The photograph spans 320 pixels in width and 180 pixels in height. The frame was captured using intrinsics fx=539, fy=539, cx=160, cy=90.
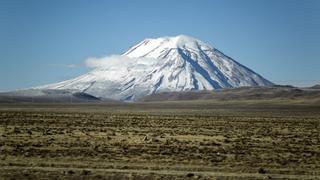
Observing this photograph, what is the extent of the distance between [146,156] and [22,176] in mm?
7131

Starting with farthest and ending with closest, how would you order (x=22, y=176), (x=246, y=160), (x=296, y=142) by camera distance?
(x=296, y=142) → (x=246, y=160) → (x=22, y=176)

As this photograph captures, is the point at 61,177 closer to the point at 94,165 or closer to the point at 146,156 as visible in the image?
the point at 94,165

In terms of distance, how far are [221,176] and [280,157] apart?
22.5 feet

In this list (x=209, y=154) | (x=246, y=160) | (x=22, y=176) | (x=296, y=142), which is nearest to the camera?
(x=22, y=176)

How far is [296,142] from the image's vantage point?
3139 centimetres

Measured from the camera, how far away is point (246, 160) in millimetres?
21938

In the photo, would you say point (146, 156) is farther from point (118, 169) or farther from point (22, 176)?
point (22, 176)

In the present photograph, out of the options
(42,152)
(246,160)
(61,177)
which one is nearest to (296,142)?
(246,160)

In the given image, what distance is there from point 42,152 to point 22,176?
259 inches

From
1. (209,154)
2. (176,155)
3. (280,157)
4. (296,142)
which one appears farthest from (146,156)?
(296,142)

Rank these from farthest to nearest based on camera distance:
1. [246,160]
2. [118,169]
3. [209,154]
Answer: [209,154], [246,160], [118,169]

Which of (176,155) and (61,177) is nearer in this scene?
(61,177)

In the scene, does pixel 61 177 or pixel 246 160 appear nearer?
pixel 61 177

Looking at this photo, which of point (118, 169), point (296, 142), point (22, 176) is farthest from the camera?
point (296, 142)
